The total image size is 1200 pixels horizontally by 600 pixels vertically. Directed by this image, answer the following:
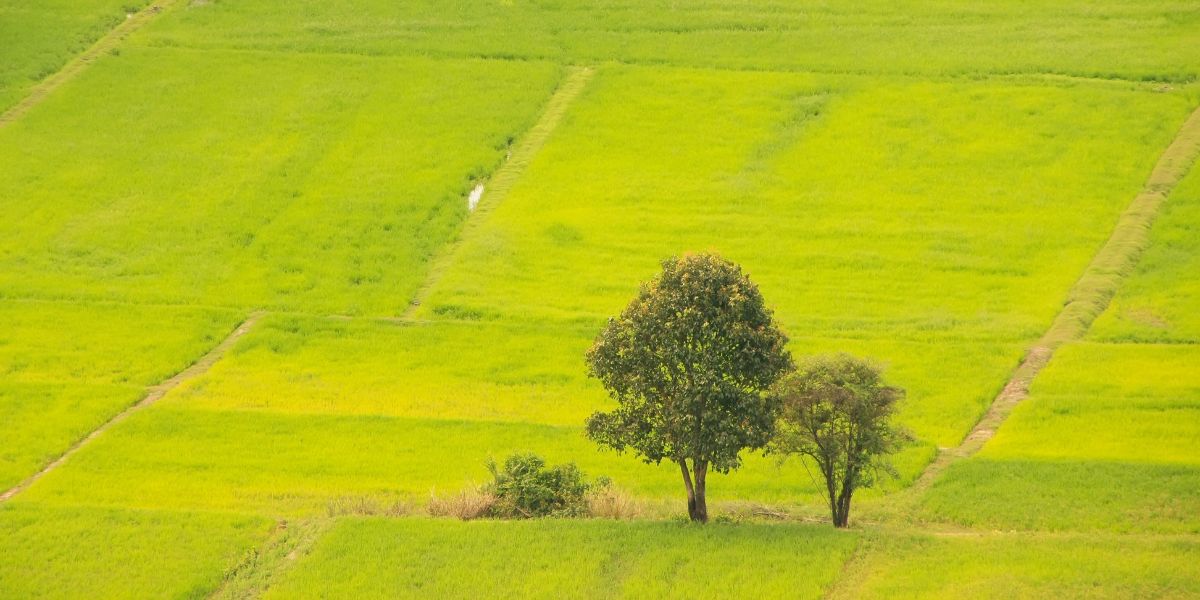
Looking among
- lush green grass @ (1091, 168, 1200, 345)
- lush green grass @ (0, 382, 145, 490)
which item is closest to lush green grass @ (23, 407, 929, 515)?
lush green grass @ (0, 382, 145, 490)

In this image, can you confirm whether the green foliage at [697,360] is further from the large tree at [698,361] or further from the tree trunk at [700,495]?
the tree trunk at [700,495]

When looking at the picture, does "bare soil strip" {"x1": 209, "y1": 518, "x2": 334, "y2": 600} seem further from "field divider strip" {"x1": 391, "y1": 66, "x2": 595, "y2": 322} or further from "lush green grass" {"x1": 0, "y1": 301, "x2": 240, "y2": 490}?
"field divider strip" {"x1": 391, "y1": 66, "x2": 595, "y2": 322}

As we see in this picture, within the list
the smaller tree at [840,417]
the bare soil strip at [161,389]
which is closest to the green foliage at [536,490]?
the smaller tree at [840,417]

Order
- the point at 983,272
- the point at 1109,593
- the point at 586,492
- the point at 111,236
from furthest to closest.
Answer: the point at 111,236 < the point at 983,272 < the point at 586,492 < the point at 1109,593

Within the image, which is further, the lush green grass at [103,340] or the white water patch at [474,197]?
the white water patch at [474,197]

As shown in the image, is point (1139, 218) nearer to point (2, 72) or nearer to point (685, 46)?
point (685, 46)

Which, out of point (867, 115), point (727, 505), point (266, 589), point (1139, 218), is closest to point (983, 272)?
point (1139, 218)

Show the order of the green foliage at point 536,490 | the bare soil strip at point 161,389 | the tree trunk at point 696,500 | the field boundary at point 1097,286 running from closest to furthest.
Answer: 1. the tree trunk at point 696,500
2. the green foliage at point 536,490
3. the bare soil strip at point 161,389
4. the field boundary at point 1097,286
